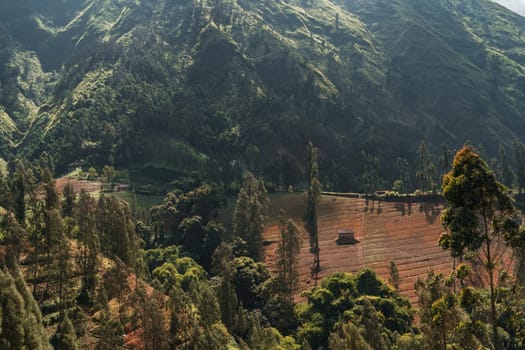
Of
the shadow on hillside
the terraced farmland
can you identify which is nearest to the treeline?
the terraced farmland

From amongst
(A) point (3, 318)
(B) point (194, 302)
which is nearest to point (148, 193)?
(B) point (194, 302)

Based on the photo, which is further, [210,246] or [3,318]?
[210,246]

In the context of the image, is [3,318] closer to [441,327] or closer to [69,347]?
[69,347]

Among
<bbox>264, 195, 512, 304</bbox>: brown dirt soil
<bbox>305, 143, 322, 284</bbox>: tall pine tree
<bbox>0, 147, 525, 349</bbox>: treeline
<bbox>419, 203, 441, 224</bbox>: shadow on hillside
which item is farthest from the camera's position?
<bbox>419, 203, 441, 224</bbox>: shadow on hillside

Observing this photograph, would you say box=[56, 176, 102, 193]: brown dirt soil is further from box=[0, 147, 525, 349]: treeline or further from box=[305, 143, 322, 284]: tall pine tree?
box=[305, 143, 322, 284]: tall pine tree

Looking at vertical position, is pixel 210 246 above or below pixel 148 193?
below

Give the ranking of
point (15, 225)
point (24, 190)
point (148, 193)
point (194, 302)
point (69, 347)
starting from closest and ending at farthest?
point (69, 347) → point (15, 225) → point (194, 302) → point (24, 190) → point (148, 193)

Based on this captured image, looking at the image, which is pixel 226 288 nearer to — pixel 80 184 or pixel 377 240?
pixel 377 240
